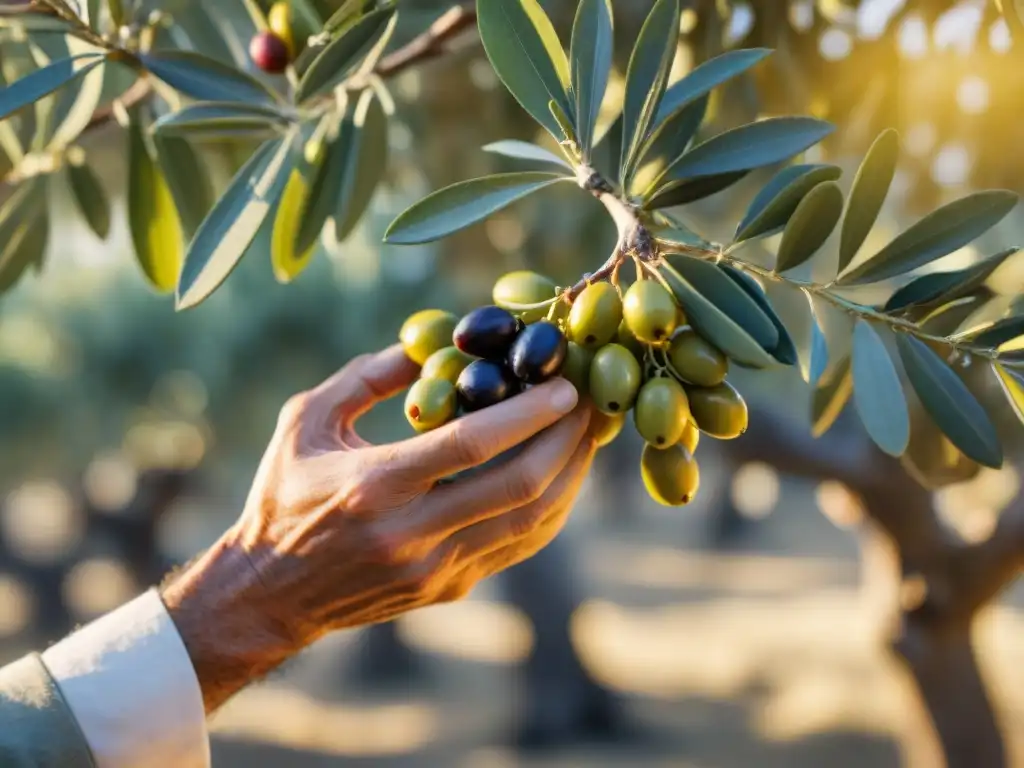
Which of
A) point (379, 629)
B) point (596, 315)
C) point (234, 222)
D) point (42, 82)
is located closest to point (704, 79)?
point (596, 315)

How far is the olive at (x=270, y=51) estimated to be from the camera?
3.22 feet

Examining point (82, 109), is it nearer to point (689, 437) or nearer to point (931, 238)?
point (689, 437)

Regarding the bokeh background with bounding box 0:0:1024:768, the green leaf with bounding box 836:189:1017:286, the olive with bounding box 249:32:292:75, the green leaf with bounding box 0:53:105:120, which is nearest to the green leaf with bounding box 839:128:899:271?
the green leaf with bounding box 836:189:1017:286

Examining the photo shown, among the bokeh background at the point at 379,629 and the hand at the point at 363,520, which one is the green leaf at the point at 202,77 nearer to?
the hand at the point at 363,520

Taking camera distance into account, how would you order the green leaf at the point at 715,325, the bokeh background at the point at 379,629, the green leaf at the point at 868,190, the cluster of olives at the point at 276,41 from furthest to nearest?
the bokeh background at the point at 379,629
the cluster of olives at the point at 276,41
the green leaf at the point at 868,190
the green leaf at the point at 715,325

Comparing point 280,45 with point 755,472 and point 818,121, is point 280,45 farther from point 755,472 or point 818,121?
point 755,472

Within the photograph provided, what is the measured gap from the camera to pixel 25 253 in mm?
1171

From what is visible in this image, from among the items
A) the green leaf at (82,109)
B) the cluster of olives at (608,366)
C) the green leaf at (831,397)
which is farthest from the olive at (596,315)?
the green leaf at (82,109)

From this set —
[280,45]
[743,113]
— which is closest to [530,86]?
[280,45]

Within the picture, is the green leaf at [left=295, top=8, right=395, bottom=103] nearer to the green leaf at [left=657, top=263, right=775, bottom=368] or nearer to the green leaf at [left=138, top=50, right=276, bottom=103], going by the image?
the green leaf at [left=138, top=50, right=276, bottom=103]

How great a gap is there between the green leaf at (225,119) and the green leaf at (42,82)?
8 cm

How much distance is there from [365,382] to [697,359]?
40 centimetres

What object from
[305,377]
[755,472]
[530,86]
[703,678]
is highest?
[530,86]

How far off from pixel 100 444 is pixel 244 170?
7654 millimetres
